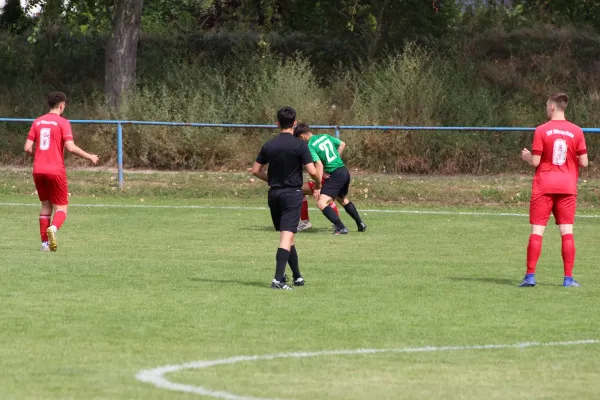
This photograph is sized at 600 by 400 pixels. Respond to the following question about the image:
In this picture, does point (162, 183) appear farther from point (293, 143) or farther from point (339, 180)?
point (293, 143)

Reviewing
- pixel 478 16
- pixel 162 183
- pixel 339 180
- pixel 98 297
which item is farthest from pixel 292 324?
pixel 478 16

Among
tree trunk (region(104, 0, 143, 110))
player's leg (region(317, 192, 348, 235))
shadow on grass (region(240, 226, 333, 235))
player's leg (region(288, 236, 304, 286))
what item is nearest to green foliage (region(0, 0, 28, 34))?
tree trunk (region(104, 0, 143, 110))

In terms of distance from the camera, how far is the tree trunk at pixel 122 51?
3042 centimetres

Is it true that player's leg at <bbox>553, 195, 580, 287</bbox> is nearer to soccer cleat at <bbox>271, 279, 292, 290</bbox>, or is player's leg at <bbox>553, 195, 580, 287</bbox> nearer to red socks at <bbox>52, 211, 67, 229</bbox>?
soccer cleat at <bbox>271, 279, 292, 290</bbox>

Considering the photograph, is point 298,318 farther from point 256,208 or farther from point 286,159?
point 256,208

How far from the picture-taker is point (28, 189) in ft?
83.4

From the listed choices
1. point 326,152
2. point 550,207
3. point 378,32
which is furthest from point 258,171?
point 378,32

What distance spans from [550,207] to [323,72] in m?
23.1

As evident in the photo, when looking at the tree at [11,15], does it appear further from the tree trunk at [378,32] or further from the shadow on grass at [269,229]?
the shadow on grass at [269,229]

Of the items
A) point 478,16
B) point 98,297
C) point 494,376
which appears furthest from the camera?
point 478,16

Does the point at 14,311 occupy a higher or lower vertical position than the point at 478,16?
lower

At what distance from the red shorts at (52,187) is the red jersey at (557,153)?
5701 mm

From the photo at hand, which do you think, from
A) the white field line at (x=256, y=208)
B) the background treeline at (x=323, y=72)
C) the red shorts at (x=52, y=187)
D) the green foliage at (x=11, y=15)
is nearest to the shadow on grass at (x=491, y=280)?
the red shorts at (x=52, y=187)

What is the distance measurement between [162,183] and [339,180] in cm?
847
